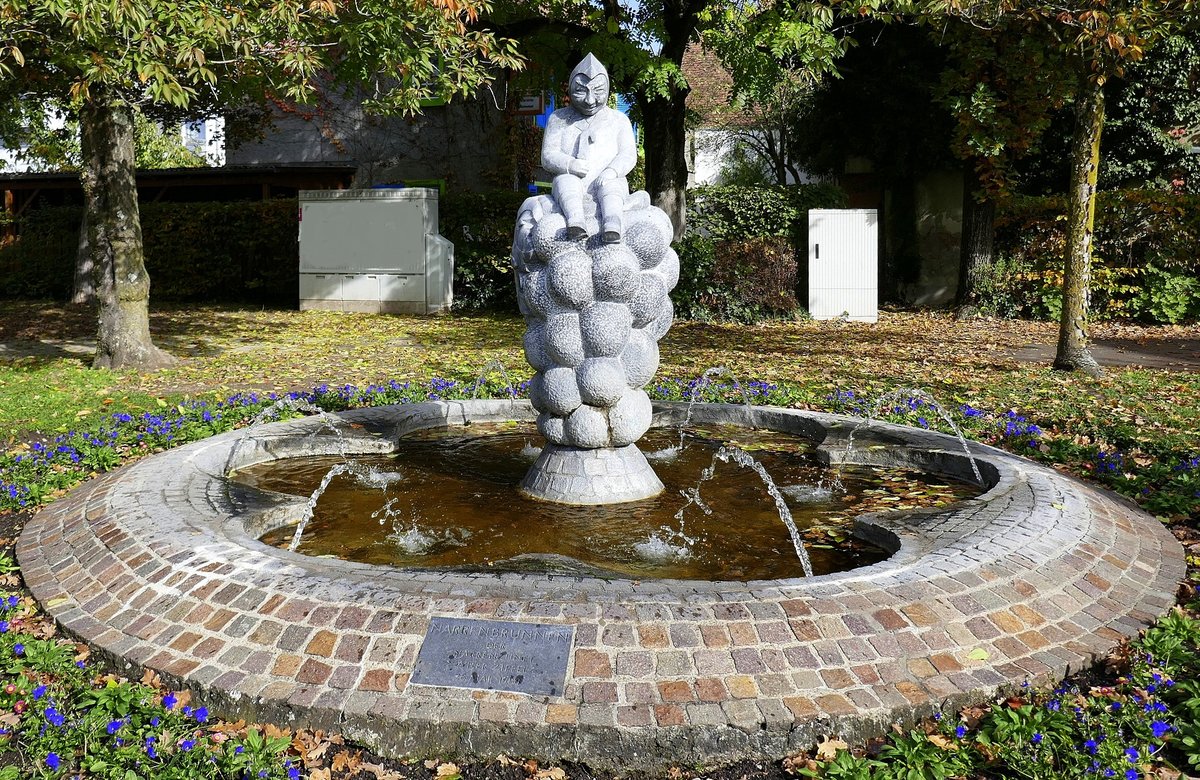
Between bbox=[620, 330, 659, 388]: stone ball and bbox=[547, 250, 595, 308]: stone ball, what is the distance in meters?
0.47

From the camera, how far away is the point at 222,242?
22031mm

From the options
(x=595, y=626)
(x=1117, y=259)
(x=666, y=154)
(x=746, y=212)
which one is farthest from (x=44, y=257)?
(x=1117, y=259)

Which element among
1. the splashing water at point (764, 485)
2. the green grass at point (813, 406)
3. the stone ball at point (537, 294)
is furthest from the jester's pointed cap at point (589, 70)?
the green grass at point (813, 406)

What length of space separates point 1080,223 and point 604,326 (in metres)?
8.18

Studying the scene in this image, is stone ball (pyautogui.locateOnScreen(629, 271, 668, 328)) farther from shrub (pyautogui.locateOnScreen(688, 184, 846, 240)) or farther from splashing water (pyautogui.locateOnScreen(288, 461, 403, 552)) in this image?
shrub (pyautogui.locateOnScreen(688, 184, 846, 240))

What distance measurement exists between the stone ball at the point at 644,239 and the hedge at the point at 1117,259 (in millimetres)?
14786

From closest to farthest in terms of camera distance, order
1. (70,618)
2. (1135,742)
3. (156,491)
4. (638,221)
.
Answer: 1. (1135,742)
2. (70,618)
3. (156,491)
4. (638,221)

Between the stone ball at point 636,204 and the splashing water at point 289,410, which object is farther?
the splashing water at point 289,410

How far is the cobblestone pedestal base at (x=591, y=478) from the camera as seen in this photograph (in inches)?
231

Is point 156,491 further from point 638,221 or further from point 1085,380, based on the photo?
point 1085,380

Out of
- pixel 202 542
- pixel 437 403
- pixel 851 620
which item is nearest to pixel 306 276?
pixel 437 403

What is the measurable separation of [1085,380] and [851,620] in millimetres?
8904

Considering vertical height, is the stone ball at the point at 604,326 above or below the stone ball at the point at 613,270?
below

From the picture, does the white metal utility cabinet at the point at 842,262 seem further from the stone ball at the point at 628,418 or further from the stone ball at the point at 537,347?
the stone ball at the point at 537,347
